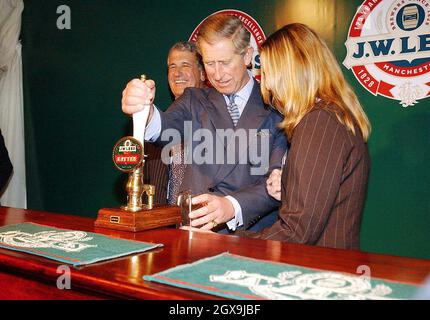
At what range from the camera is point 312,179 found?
138cm

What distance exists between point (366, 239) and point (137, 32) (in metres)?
2.46

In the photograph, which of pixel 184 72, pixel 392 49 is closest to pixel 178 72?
pixel 184 72

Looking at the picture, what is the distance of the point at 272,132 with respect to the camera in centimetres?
211

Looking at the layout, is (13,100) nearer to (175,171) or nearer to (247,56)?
(175,171)

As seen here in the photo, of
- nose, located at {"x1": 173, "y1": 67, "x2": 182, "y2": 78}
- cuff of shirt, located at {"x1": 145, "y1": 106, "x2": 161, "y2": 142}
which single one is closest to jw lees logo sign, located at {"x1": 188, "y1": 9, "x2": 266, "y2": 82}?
nose, located at {"x1": 173, "y1": 67, "x2": 182, "y2": 78}

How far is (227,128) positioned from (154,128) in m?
0.37

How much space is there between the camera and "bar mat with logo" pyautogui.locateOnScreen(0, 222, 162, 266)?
1.10m

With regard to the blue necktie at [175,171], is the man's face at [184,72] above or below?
above

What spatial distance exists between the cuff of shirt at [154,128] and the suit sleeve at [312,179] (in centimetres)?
69

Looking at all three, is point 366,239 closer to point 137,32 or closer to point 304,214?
point 304,214

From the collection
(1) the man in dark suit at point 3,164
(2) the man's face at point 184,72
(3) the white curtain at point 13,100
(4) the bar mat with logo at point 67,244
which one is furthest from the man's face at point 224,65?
(3) the white curtain at point 13,100

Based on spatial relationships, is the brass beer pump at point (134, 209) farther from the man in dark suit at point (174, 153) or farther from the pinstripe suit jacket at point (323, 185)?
the man in dark suit at point (174, 153)

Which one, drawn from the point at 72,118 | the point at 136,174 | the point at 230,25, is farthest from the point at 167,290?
the point at 72,118

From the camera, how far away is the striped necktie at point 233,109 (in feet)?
7.08
